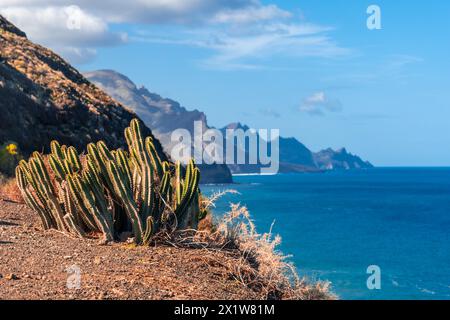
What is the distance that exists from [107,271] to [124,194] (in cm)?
156

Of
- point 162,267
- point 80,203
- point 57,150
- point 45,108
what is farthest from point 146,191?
point 45,108

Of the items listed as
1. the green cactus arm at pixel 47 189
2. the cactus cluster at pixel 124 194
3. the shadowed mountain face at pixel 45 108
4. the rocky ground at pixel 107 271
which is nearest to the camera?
the rocky ground at pixel 107 271

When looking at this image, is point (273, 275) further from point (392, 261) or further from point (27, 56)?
point (392, 261)

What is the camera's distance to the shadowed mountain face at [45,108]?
2225cm

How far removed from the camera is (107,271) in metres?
7.18

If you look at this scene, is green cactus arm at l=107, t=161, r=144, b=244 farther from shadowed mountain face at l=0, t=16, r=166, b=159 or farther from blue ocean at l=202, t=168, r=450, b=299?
blue ocean at l=202, t=168, r=450, b=299

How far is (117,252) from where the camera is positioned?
8094 mm

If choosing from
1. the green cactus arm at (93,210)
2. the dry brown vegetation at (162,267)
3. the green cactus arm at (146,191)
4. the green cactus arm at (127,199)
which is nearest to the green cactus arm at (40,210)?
the dry brown vegetation at (162,267)

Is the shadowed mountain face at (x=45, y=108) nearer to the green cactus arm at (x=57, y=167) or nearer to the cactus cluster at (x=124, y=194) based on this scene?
the green cactus arm at (x=57, y=167)

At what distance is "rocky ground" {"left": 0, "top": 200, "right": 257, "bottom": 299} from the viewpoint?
6453 mm

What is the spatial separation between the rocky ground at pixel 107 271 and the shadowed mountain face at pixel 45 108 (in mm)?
13018

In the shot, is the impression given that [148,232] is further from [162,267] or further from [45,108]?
[45,108]
